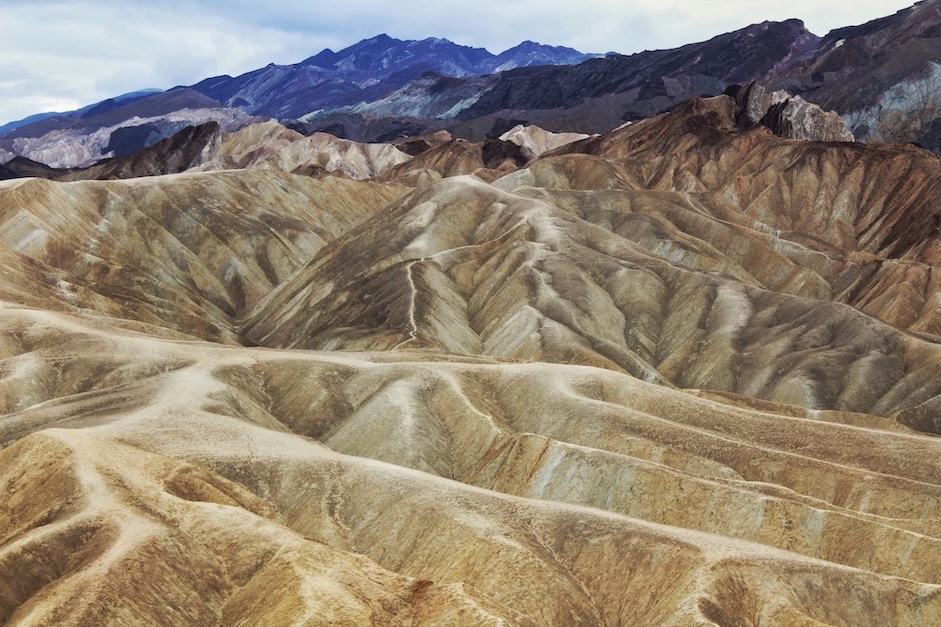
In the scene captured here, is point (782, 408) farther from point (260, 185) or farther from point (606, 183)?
point (260, 185)

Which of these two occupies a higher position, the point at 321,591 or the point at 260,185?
the point at 260,185

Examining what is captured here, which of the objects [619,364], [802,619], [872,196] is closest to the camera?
[802,619]

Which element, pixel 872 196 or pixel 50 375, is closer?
pixel 50 375

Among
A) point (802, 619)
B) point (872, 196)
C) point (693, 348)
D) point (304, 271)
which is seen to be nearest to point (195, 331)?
point (304, 271)

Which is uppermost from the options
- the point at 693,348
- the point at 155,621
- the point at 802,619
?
the point at 155,621

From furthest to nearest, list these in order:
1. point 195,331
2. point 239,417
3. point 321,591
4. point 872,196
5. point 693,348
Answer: point 872,196
point 195,331
point 693,348
point 239,417
point 321,591

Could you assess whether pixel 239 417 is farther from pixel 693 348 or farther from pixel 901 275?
pixel 901 275

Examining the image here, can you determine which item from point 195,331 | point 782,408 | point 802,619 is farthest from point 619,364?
point 802,619
